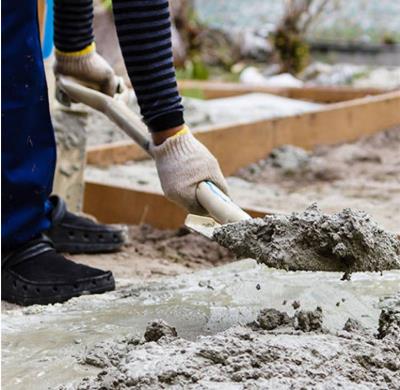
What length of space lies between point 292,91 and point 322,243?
17.0 ft

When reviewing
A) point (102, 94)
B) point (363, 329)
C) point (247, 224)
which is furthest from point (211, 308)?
point (102, 94)

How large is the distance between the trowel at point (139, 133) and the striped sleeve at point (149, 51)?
215 millimetres

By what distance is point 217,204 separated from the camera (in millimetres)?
2199

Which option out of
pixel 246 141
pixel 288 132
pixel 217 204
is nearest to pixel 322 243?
pixel 217 204

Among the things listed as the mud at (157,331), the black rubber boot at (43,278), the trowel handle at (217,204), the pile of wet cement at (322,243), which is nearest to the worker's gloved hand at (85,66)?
the black rubber boot at (43,278)

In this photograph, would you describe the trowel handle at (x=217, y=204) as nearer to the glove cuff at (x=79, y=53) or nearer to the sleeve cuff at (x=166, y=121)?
the sleeve cuff at (x=166, y=121)

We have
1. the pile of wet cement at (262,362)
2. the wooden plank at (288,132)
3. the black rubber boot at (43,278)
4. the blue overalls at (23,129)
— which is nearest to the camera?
the pile of wet cement at (262,362)

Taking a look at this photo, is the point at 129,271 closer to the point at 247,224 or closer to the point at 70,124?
the point at 70,124

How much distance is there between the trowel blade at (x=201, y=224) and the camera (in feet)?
7.22

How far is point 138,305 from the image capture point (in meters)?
2.36

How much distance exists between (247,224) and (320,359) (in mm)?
446

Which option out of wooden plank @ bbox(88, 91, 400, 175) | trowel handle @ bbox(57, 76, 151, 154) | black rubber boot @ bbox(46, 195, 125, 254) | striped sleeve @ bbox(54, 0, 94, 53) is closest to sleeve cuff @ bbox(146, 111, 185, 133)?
trowel handle @ bbox(57, 76, 151, 154)

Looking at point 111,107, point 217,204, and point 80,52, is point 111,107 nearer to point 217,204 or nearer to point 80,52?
point 80,52

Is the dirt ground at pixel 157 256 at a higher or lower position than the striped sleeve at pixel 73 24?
lower
